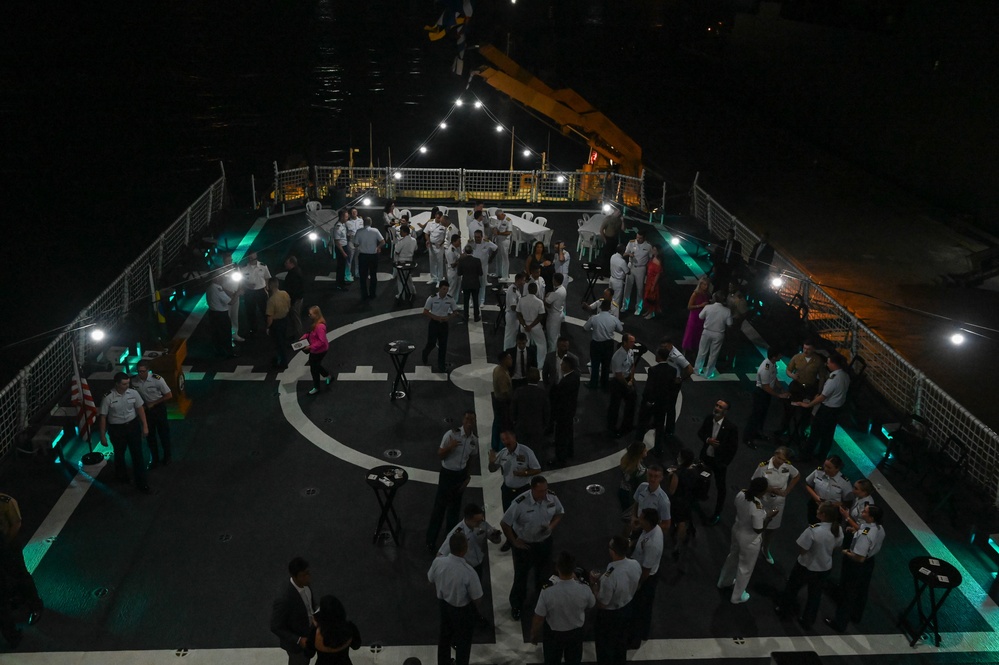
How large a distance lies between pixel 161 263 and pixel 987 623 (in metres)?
16.5

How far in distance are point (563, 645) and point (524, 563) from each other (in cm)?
143

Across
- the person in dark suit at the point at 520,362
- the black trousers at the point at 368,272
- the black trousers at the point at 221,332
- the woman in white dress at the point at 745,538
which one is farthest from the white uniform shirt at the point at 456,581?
the black trousers at the point at 368,272

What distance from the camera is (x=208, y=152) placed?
48.1 m

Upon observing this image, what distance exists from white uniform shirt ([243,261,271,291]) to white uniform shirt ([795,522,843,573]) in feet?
36.3

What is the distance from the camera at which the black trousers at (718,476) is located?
430 inches

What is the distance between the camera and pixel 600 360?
14.4 m

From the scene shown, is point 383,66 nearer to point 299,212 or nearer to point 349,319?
point 299,212

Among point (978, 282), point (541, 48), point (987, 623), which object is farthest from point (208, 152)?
point (987, 623)

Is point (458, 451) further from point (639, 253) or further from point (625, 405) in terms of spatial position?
point (639, 253)

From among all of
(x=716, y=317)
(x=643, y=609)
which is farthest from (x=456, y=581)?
(x=716, y=317)

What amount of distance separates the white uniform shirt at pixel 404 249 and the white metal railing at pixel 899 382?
26.1 ft

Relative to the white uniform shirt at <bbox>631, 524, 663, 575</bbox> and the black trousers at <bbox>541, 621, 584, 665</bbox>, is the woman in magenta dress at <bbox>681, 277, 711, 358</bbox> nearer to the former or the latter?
the white uniform shirt at <bbox>631, 524, 663, 575</bbox>

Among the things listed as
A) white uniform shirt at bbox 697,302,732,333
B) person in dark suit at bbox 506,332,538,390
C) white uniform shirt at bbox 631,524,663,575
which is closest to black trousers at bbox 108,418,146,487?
person in dark suit at bbox 506,332,538,390

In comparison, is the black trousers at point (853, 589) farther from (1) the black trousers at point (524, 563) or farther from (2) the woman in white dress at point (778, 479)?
(1) the black trousers at point (524, 563)
